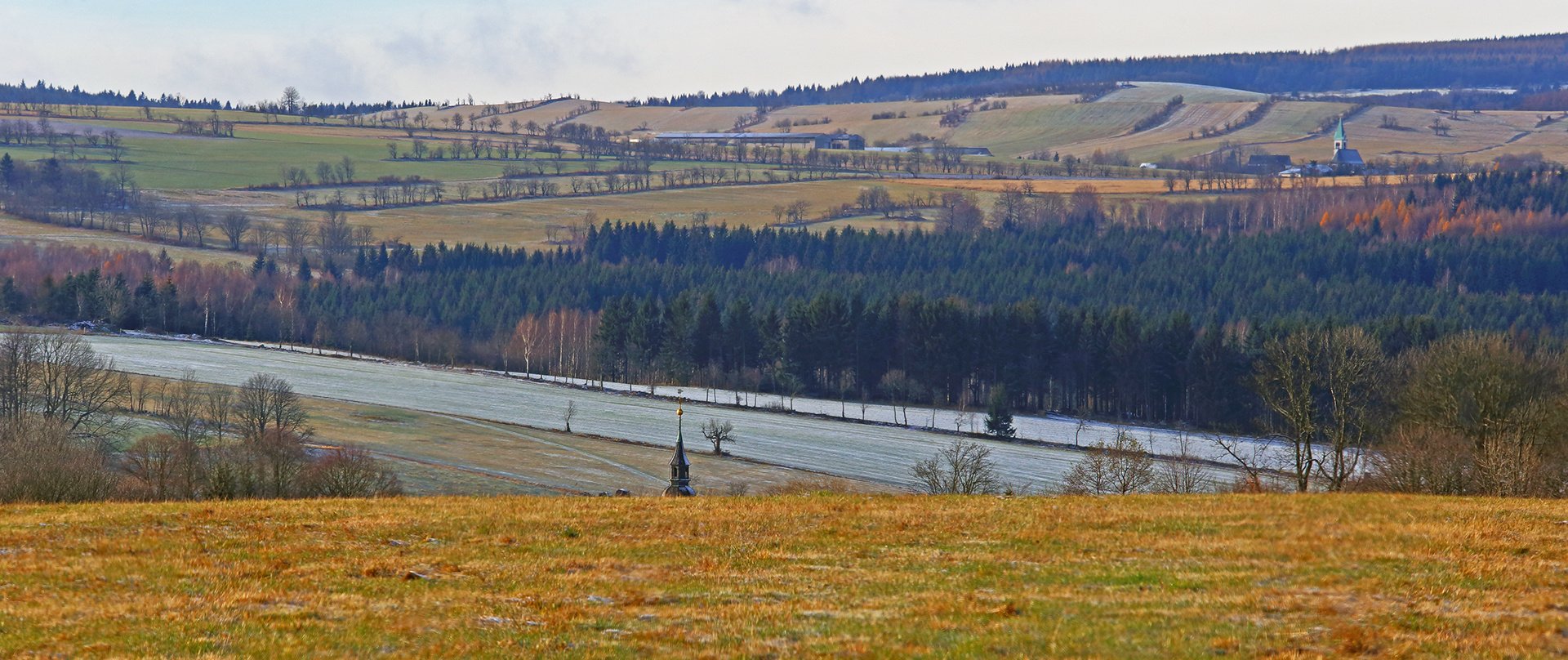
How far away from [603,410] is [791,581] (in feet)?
335

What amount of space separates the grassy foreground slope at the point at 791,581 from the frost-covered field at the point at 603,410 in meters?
61.2

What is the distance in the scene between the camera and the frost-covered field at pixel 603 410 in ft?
327

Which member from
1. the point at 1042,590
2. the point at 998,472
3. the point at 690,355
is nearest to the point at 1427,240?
the point at 690,355

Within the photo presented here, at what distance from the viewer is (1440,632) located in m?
17.2

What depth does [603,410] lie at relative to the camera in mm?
122625

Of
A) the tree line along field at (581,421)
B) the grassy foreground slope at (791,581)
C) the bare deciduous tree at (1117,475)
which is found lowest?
the tree line along field at (581,421)

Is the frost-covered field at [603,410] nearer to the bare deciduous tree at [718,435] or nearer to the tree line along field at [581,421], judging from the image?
the tree line along field at [581,421]

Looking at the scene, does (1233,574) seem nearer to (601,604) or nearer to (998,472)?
(601,604)

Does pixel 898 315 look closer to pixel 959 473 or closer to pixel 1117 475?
pixel 959 473

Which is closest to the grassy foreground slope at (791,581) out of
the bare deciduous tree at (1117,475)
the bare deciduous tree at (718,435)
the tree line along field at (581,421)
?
the bare deciduous tree at (1117,475)

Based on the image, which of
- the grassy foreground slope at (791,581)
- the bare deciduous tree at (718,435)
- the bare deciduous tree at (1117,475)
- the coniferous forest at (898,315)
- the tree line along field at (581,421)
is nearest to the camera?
the grassy foreground slope at (791,581)

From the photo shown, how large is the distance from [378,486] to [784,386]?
8127 cm

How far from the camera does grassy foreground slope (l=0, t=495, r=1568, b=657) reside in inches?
679

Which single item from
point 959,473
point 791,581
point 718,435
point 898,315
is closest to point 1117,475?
point 959,473
